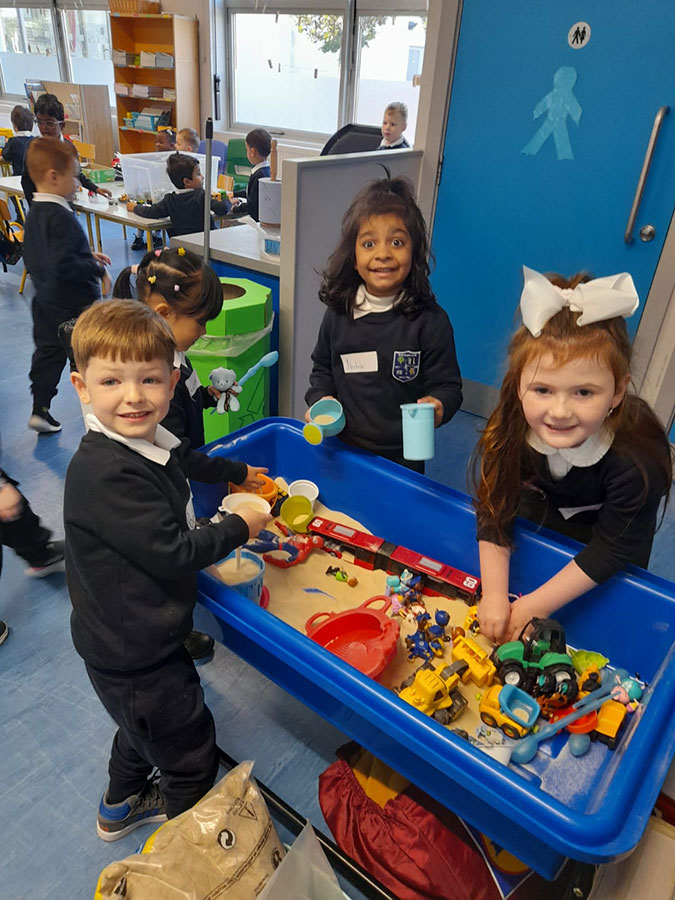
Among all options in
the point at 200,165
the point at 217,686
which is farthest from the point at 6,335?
the point at 217,686

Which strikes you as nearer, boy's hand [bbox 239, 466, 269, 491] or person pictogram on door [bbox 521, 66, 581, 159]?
boy's hand [bbox 239, 466, 269, 491]

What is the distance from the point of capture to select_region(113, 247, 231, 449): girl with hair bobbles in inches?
49.7

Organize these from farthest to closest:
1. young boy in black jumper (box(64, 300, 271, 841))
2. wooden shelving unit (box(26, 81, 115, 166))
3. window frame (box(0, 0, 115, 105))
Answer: window frame (box(0, 0, 115, 105))
wooden shelving unit (box(26, 81, 115, 166))
young boy in black jumper (box(64, 300, 271, 841))

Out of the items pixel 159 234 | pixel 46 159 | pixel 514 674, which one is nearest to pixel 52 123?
pixel 159 234

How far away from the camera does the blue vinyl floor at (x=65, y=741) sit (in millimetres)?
1063

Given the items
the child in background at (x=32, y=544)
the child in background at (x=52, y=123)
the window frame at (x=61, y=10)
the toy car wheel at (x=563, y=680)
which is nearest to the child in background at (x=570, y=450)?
the toy car wheel at (x=563, y=680)

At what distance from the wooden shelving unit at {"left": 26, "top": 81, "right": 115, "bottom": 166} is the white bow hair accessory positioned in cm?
637

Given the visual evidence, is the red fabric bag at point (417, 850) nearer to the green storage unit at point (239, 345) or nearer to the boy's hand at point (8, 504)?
the boy's hand at point (8, 504)

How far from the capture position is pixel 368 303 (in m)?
1.36

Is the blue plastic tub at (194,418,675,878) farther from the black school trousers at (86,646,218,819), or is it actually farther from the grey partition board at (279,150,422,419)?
the grey partition board at (279,150,422,419)

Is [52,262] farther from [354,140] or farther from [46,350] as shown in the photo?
[354,140]

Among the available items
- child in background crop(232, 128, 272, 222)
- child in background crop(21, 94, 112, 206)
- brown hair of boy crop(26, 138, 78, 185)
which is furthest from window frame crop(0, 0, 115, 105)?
brown hair of boy crop(26, 138, 78, 185)

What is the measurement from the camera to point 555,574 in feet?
3.72

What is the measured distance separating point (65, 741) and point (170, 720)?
471 millimetres
